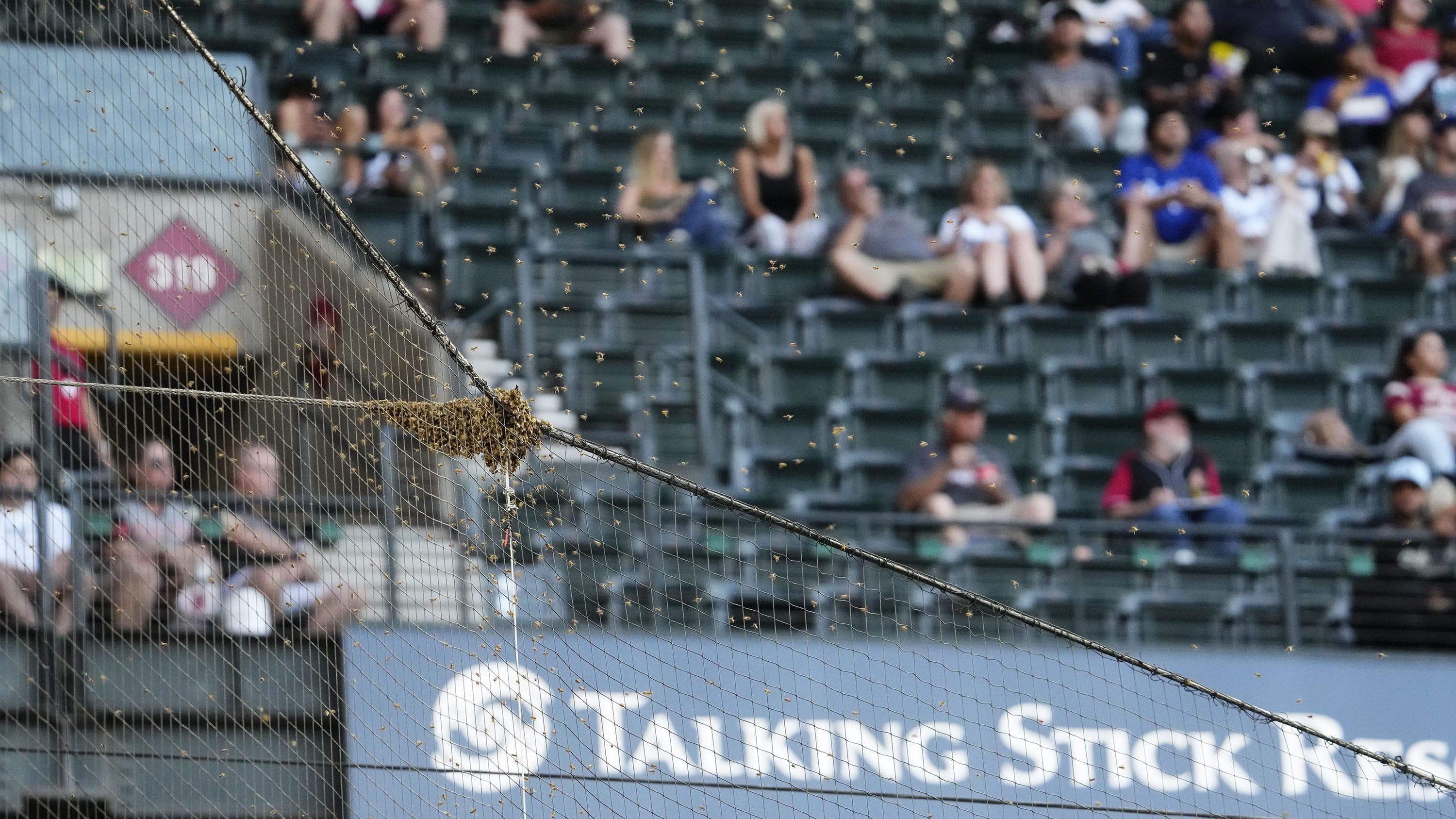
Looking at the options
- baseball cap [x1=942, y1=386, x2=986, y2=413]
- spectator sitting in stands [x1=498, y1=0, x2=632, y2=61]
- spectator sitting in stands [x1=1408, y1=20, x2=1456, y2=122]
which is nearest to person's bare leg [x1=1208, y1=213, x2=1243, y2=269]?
spectator sitting in stands [x1=1408, y1=20, x2=1456, y2=122]

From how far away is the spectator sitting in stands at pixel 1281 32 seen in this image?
10438mm

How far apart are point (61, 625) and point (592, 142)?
3.88 m

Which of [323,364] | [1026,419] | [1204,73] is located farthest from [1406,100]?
[323,364]

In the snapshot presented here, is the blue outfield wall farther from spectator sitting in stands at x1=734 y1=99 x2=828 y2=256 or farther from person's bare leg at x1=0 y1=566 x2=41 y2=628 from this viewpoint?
spectator sitting in stands at x1=734 y1=99 x2=828 y2=256

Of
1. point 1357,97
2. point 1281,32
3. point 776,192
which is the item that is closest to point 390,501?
point 776,192

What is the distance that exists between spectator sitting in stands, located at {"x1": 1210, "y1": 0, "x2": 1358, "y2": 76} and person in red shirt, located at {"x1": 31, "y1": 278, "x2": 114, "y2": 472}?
20.3 ft

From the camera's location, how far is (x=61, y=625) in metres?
6.21

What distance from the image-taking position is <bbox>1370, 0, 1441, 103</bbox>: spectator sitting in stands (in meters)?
10.2

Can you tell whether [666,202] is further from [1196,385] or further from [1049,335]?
[1196,385]

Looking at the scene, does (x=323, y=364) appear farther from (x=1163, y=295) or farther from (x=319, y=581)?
(x=1163, y=295)

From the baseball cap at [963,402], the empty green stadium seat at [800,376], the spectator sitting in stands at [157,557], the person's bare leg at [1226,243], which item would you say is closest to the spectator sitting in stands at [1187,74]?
the person's bare leg at [1226,243]

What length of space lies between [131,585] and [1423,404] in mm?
4958

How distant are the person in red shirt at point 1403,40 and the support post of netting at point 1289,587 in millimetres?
4090

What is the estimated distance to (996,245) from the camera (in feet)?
28.1
